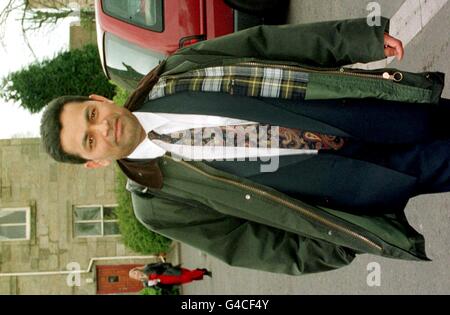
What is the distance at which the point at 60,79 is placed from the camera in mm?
24094

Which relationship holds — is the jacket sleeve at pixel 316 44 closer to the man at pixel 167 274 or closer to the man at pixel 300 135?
the man at pixel 300 135

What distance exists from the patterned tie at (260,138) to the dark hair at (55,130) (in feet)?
2.92

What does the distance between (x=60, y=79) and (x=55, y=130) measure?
21.1 metres

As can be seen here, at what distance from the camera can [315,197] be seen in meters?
3.50

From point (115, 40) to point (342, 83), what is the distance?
20.0 ft

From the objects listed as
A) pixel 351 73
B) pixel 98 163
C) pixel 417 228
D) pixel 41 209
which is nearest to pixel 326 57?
pixel 351 73

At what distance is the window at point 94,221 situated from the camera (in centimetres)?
2073

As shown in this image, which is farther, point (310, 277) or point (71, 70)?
point (71, 70)

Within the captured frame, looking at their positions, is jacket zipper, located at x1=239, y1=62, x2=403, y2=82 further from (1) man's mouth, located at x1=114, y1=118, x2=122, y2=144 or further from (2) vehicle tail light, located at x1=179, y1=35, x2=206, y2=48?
(2) vehicle tail light, located at x1=179, y1=35, x2=206, y2=48

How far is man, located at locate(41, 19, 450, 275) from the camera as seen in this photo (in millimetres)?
3404
